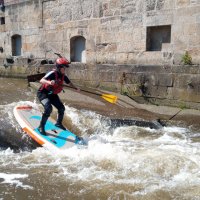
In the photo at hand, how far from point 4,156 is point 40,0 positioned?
810 cm

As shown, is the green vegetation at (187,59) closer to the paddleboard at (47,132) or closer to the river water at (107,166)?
the river water at (107,166)

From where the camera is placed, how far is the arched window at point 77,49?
10891 millimetres

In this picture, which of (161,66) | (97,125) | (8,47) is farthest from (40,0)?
(97,125)

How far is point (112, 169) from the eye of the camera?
180 inches

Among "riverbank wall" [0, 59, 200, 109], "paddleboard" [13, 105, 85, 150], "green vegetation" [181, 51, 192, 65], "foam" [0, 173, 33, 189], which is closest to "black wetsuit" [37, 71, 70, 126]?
"paddleboard" [13, 105, 85, 150]

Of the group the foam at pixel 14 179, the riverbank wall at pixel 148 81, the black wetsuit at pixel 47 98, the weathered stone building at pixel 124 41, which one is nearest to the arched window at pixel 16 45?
the weathered stone building at pixel 124 41

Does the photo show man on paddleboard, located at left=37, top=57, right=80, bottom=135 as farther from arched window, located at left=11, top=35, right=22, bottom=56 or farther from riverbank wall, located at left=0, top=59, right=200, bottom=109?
arched window, located at left=11, top=35, right=22, bottom=56

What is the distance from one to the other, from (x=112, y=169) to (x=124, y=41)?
5.57m

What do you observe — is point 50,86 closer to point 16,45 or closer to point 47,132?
point 47,132

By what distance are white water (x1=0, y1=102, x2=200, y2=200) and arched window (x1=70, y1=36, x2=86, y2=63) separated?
5257mm

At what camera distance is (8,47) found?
1375 cm

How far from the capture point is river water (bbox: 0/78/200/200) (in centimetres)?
392

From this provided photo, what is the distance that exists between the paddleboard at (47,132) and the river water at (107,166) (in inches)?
4.4

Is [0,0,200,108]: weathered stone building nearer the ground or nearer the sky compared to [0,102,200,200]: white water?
nearer the sky
